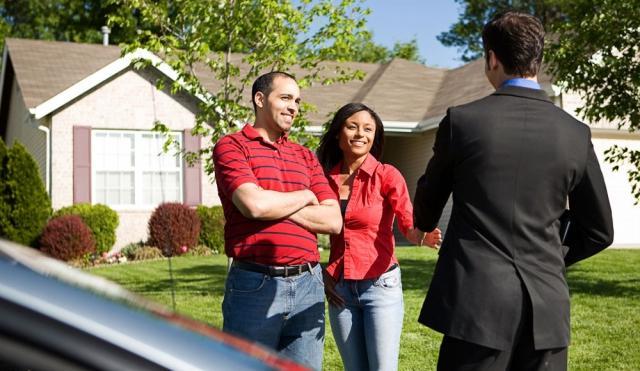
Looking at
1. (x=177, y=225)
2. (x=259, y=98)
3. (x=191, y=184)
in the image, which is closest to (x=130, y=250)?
(x=177, y=225)

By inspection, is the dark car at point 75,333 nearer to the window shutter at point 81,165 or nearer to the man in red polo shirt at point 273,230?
the man in red polo shirt at point 273,230

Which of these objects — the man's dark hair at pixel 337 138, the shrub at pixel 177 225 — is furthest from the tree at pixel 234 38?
the shrub at pixel 177 225

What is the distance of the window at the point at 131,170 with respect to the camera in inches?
758

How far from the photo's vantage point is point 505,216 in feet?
9.27

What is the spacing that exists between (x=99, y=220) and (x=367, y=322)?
47.8 ft

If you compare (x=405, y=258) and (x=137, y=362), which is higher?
(x=137, y=362)

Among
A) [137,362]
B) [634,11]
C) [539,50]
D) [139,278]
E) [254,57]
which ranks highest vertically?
[634,11]

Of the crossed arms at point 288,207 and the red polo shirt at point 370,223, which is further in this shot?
the red polo shirt at point 370,223

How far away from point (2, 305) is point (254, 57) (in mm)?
9485

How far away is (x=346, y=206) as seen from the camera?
15.1 ft

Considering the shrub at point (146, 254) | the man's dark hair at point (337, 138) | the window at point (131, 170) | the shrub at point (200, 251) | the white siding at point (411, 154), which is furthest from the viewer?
the white siding at point (411, 154)

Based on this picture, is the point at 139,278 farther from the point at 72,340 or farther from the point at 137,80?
the point at 72,340

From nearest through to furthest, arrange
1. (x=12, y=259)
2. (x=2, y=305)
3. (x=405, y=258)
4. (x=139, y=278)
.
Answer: (x=2, y=305) → (x=12, y=259) → (x=139, y=278) → (x=405, y=258)

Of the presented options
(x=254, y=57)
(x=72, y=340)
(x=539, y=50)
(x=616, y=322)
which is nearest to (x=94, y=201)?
(x=254, y=57)
